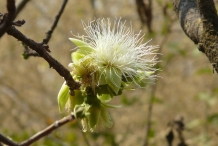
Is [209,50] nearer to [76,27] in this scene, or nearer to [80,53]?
[80,53]

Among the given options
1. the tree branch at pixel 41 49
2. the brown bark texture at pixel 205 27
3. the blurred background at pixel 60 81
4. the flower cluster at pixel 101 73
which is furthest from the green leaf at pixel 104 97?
the blurred background at pixel 60 81

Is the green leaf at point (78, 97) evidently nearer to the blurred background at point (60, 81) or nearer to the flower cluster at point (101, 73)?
the flower cluster at point (101, 73)

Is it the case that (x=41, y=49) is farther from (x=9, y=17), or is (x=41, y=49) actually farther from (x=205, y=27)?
(x=205, y=27)

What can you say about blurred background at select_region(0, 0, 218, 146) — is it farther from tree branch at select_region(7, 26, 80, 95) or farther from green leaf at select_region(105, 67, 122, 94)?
tree branch at select_region(7, 26, 80, 95)

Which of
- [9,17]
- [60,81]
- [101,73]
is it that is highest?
[9,17]

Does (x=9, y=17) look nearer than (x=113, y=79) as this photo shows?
Yes

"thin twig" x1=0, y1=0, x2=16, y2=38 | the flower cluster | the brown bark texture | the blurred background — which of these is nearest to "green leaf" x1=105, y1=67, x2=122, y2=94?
the flower cluster

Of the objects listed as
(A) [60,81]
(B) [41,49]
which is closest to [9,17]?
(B) [41,49]
